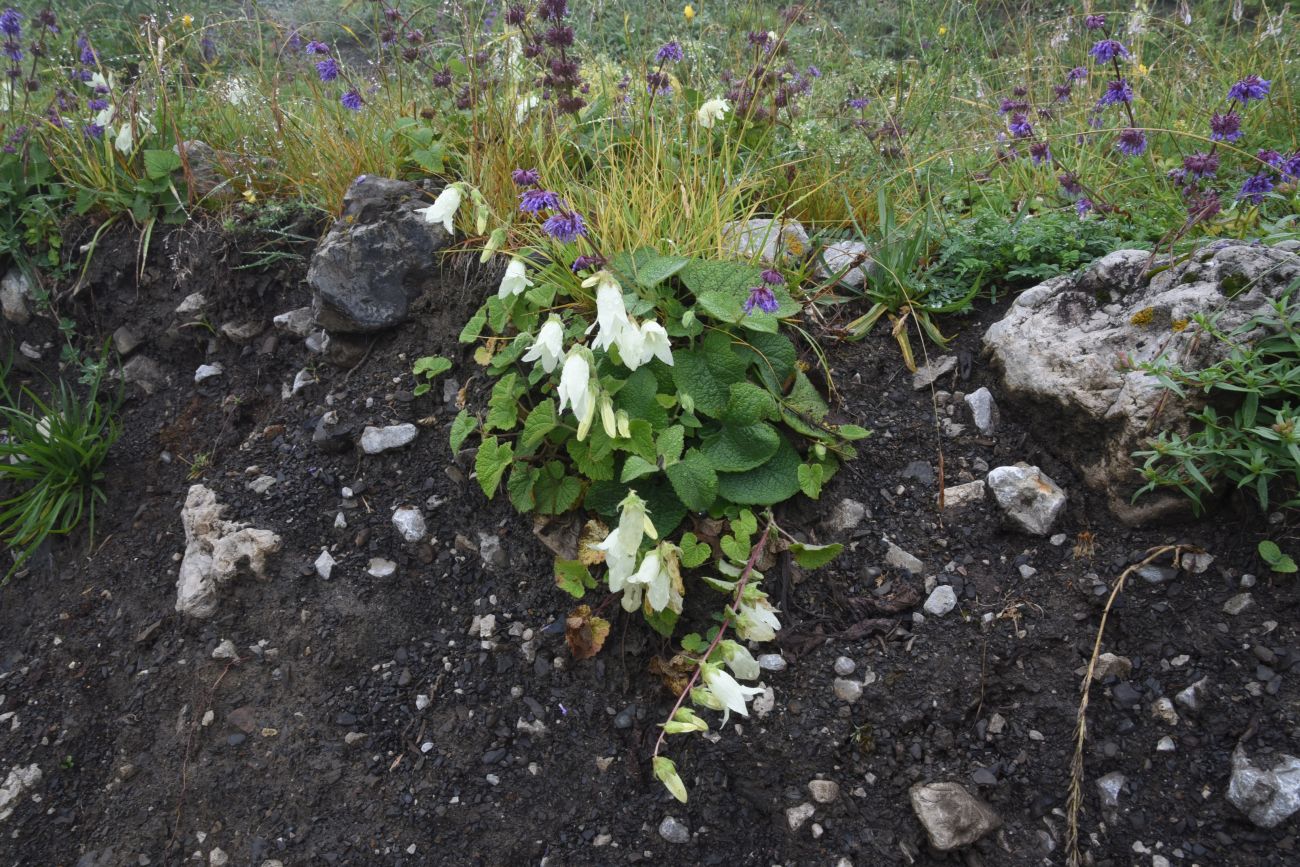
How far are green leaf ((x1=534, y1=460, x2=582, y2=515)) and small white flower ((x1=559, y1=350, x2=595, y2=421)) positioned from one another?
0.97 ft

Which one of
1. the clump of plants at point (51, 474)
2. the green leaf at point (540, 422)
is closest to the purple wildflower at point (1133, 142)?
the green leaf at point (540, 422)

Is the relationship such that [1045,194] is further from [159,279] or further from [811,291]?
[159,279]

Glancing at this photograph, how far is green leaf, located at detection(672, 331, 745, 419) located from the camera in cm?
205

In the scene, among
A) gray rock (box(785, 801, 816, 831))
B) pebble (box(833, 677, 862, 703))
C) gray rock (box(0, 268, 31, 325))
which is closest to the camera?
gray rock (box(785, 801, 816, 831))

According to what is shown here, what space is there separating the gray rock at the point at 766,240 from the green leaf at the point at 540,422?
2.51ft

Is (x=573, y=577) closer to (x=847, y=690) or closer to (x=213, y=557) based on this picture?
(x=847, y=690)

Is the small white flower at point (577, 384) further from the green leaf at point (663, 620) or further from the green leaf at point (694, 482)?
the green leaf at point (663, 620)

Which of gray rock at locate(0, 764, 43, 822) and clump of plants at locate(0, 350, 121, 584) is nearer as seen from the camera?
gray rock at locate(0, 764, 43, 822)

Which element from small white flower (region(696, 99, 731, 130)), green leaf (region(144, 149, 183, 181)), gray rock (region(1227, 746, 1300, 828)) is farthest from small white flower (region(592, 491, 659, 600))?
green leaf (region(144, 149, 183, 181))

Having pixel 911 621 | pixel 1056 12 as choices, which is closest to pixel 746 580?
pixel 911 621

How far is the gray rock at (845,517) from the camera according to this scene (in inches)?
81.7

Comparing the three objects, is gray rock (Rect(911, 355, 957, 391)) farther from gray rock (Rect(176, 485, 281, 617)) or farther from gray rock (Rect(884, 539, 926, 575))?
gray rock (Rect(176, 485, 281, 617))

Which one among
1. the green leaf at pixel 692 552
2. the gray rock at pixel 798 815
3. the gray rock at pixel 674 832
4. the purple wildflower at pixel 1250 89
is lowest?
the gray rock at pixel 674 832

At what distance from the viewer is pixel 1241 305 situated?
185 centimetres
